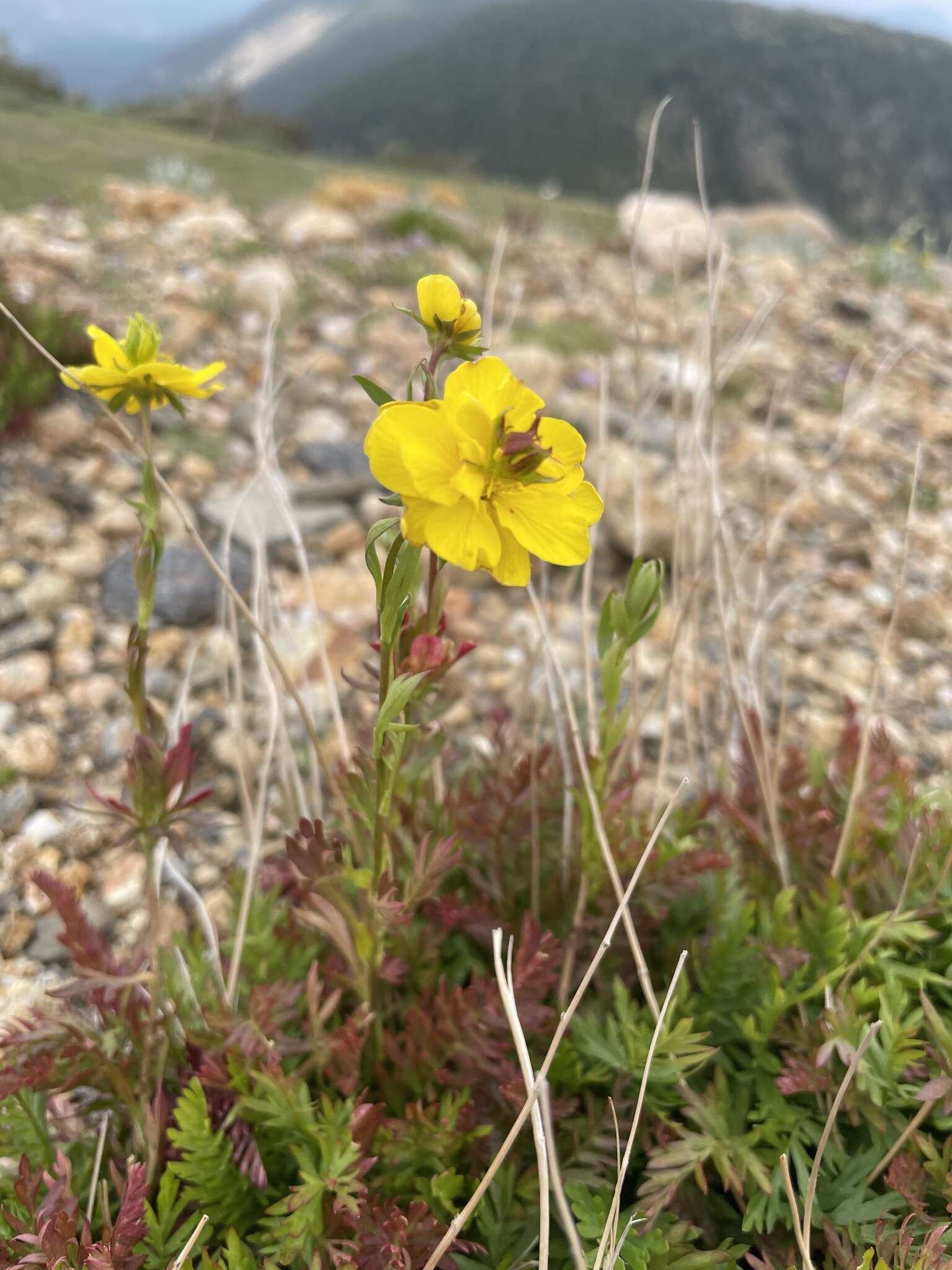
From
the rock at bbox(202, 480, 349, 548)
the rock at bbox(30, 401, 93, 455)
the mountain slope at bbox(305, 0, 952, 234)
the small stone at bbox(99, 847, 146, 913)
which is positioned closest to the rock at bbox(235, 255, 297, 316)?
the rock at bbox(30, 401, 93, 455)

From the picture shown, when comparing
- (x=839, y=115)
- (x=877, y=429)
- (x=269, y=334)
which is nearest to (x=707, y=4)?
(x=839, y=115)

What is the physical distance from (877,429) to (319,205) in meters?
4.64

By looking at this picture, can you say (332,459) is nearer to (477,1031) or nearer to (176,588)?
(176,588)

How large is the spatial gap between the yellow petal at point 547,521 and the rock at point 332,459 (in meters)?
2.52

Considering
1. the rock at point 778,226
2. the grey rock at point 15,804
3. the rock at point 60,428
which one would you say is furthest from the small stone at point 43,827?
the rock at point 778,226

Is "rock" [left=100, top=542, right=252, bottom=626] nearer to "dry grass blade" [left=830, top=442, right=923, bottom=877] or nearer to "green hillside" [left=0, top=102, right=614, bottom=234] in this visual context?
"dry grass blade" [left=830, top=442, right=923, bottom=877]

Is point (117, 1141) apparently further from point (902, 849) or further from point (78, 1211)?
point (902, 849)

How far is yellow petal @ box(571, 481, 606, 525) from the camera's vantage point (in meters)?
0.82

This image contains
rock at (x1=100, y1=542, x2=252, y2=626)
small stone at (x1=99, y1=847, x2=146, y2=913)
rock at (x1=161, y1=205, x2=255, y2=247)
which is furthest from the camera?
rock at (x1=161, y1=205, x2=255, y2=247)

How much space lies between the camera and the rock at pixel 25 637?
228cm

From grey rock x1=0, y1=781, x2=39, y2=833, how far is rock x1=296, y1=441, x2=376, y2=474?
1.72 meters

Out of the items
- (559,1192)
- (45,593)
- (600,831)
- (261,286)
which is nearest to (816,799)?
(600,831)

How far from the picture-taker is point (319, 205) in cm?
654

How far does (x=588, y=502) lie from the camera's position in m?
0.83
